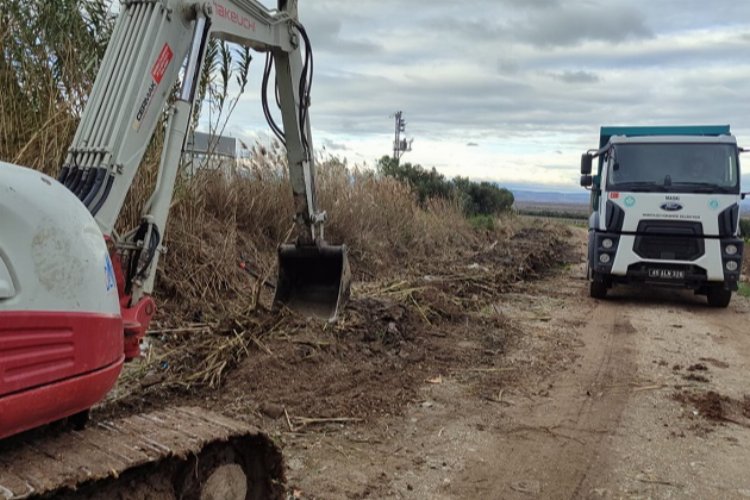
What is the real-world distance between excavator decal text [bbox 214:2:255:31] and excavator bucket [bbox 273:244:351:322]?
2.14 m

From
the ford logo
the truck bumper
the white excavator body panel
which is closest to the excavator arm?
the white excavator body panel

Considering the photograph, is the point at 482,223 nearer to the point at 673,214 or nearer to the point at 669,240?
the point at 669,240

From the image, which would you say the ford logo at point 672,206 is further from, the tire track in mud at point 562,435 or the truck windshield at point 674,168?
the tire track in mud at point 562,435

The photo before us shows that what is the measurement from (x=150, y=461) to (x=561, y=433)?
312cm

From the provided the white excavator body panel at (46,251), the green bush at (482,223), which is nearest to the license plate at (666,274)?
the white excavator body panel at (46,251)

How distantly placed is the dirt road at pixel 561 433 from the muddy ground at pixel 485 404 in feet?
0.05

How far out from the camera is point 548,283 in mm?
12758

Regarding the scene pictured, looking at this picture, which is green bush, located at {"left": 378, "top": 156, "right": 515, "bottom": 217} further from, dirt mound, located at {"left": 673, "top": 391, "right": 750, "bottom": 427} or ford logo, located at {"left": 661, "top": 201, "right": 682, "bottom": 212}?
dirt mound, located at {"left": 673, "top": 391, "right": 750, "bottom": 427}

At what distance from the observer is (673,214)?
33.3 ft

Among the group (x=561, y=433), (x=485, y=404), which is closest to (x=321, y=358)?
(x=485, y=404)

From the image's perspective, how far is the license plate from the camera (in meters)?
10.3

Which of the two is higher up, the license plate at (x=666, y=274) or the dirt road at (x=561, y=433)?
the license plate at (x=666, y=274)

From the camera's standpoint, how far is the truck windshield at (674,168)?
33.3 feet

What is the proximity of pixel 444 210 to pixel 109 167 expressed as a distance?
1524 cm
